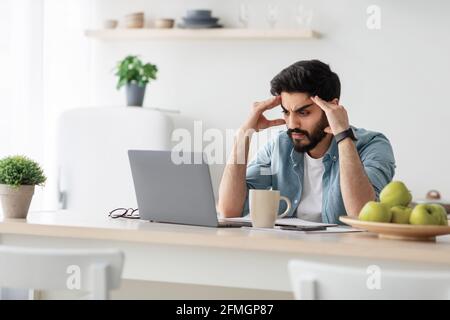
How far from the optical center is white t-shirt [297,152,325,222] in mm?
3002

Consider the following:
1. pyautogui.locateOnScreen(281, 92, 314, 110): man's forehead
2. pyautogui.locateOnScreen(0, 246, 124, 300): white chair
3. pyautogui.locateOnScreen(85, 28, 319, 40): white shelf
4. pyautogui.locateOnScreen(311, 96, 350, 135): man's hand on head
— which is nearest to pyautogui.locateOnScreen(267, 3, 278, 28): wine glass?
pyautogui.locateOnScreen(85, 28, 319, 40): white shelf

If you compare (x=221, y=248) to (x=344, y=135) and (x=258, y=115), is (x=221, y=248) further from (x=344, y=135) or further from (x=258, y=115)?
(x=258, y=115)

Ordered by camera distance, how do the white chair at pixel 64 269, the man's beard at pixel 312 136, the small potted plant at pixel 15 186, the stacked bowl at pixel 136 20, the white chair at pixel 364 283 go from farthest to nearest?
the stacked bowl at pixel 136 20, the man's beard at pixel 312 136, the small potted plant at pixel 15 186, the white chair at pixel 64 269, the white chair at pixel 364 283

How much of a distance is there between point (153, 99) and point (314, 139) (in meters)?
2.21

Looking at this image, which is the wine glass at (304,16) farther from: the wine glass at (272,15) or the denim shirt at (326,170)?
the denim shirt at (326,170)

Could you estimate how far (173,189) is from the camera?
235 centimetres

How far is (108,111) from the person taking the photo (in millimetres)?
4844

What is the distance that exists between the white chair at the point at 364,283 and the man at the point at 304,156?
127cm

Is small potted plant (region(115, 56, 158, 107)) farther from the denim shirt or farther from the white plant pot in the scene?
the white plant pot

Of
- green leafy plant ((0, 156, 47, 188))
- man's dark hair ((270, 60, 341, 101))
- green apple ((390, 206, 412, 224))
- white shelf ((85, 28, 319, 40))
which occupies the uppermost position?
white shelf ((85, 28, 319, 40))

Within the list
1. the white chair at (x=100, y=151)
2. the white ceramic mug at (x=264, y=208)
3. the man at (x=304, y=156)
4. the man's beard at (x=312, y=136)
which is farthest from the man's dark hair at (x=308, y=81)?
the white chair at (x=100, y=151)

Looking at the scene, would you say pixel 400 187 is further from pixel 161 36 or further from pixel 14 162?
pixel 161 36

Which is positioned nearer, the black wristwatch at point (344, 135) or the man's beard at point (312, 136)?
the black wristwatch at point (344, 135)

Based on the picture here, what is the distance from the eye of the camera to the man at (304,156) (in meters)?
2.99
